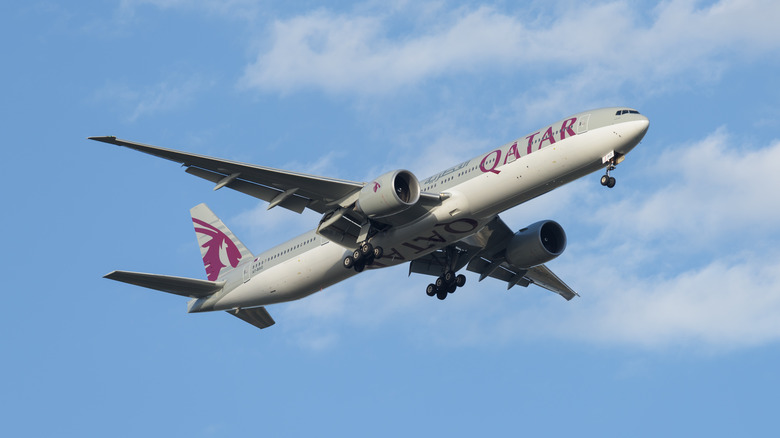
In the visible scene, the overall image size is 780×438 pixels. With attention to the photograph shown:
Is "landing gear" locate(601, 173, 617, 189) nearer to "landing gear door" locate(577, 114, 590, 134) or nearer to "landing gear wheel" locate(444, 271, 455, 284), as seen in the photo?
"landing gear door" locate(577, 114, 590, 134)

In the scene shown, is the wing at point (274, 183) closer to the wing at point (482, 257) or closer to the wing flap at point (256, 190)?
the wing flap at point (256, 190)

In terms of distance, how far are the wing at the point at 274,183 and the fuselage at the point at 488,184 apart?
2.28 m

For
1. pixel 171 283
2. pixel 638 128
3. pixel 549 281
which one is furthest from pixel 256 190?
pixel 549 281

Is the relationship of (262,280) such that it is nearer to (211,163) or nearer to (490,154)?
(211,163)

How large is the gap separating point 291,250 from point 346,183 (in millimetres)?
5386

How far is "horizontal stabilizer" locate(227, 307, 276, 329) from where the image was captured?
4750 centimetres

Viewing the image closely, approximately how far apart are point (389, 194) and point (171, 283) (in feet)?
38.9

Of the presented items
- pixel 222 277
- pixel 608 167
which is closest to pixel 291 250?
pixel 222 277

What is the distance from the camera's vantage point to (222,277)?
155ft

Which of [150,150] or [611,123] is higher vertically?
[611,123]

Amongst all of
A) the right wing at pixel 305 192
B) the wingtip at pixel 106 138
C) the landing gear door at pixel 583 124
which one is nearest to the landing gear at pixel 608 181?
the landing gear door at pixel 583 124

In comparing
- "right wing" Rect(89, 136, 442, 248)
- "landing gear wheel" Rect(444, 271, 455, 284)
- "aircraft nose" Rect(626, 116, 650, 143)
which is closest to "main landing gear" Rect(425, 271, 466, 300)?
"landing gear wheel" Rect(444, 271, 455, 284)

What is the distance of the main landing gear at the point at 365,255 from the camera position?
40906 millimetres

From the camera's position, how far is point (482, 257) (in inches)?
1857
